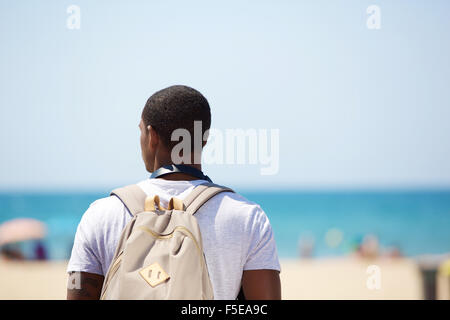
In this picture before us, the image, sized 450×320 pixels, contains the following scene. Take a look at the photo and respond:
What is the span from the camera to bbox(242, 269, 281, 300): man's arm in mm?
1936

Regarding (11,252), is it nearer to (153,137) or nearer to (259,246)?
(153,137)

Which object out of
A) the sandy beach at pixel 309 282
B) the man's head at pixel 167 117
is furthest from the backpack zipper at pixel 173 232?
the sandy beach at pixel 309 282

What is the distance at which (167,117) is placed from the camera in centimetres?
199

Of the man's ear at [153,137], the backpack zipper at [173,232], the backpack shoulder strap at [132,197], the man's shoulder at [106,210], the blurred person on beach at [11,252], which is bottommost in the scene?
the blurred person on beach at [11,252]

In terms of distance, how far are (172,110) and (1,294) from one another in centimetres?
1085

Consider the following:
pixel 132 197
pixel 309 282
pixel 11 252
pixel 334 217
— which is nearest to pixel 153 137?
pixel 132 197

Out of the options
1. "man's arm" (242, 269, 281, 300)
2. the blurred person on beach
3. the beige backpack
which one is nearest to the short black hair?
the beige backpack

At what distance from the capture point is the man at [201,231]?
190cm

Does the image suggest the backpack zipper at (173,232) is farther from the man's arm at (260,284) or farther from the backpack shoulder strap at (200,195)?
the man's arm at (260,284)

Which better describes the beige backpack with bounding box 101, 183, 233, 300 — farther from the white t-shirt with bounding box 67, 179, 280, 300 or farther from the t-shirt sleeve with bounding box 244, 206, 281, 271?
the t-shirt sleeve with bounding box 244, 206, 281, 271

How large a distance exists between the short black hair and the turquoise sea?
23.6 metres

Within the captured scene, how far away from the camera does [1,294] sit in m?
11.2

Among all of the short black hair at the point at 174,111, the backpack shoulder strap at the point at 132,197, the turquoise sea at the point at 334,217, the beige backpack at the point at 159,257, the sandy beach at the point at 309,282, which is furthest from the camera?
the turquoise sea at the point at 334,217

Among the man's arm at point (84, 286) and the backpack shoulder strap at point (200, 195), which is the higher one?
the backpack shoulder strap at point (200, 195)
